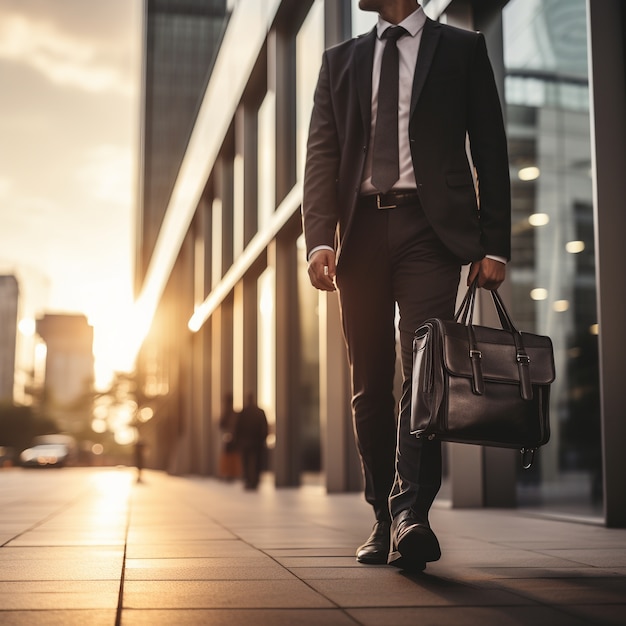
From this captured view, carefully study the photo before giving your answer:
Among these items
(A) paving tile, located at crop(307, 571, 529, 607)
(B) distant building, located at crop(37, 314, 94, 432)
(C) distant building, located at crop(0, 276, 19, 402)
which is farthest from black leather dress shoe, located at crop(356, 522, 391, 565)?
(B) distant building, located at crop(37, 314, 94, 432)

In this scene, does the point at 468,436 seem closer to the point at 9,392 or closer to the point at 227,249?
the point at 227,249

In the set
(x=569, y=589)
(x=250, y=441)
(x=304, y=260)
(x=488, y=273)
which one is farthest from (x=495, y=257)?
(x=250, y=441)

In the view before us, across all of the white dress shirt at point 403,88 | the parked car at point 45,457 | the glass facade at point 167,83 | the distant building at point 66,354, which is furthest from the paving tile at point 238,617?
the distant building at point 66,354

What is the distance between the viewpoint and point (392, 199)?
3209 mm

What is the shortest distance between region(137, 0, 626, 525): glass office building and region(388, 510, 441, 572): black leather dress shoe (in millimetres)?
2313

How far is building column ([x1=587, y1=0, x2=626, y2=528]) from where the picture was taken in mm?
4863

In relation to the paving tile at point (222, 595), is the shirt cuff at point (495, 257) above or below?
above

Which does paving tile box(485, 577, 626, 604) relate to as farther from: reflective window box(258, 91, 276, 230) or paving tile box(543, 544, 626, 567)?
reflective window box(258, 91, 276, 230)

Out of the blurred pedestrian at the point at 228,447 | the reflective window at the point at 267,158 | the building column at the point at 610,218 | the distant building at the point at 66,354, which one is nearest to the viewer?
the building column at the point at 610,218

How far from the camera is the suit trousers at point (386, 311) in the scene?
10.3 feet

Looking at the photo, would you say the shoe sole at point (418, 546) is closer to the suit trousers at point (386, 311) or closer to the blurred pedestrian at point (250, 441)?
the suit trousers at point (386, 311)

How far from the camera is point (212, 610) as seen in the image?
2.22 metres

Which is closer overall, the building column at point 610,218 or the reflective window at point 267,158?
the building column at point 610,218

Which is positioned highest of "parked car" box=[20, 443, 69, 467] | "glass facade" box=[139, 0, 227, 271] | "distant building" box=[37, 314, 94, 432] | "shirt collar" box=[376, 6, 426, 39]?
"glass facade" box=[139, 0, 227, 271]
